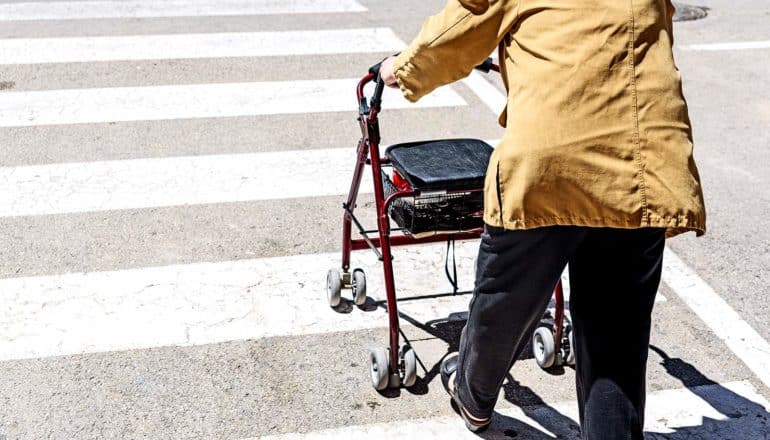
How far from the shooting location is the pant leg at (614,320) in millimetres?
3066

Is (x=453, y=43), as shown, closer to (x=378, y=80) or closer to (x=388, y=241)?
(x=378, y=80)

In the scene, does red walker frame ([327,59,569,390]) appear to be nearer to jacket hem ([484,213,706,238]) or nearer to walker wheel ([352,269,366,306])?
walker wheel ([352,269,366,306])

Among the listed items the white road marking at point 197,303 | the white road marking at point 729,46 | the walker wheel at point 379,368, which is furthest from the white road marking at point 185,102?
the walker wheel at point 379,368

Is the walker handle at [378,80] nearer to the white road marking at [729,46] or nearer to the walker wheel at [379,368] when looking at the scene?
the walker wheel at [379,368]

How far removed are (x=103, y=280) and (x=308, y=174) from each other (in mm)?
1703

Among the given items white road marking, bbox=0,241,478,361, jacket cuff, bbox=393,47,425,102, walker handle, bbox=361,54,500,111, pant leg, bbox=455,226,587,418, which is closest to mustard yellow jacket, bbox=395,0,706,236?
pant leg, bbox=455,226,587,418

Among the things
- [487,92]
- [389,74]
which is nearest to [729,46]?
[487,92]

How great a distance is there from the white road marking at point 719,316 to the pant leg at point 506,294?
1485mm

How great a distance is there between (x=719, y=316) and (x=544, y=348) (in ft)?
3.56

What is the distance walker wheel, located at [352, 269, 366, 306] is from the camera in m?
4.74

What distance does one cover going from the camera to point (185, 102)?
738 centimetres

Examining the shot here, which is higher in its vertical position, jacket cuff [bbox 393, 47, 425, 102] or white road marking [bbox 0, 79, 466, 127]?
jacket cuff [bbox 393, 47, 425, 102]

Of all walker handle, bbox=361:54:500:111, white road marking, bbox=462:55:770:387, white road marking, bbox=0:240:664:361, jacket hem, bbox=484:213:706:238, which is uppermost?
walker handle, bbox=361:54:500:111

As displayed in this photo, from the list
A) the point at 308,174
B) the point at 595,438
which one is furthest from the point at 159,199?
the point at 595,438
